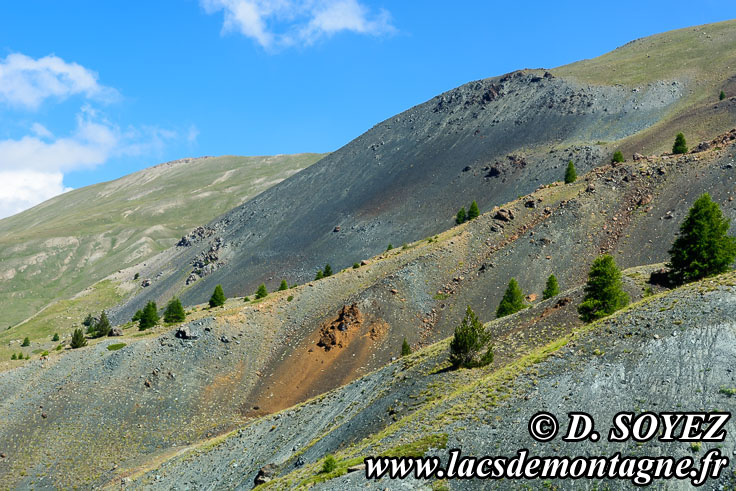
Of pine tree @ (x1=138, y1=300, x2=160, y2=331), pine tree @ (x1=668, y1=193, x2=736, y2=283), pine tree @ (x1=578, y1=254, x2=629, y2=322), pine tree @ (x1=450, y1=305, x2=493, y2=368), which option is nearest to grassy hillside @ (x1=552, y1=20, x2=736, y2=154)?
pine tree @ (x1=668, y1=193, x2=736, y2=283)

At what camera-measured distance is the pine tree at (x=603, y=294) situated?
35831 mm

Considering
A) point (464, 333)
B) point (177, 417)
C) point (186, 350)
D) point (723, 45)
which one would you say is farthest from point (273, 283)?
point (723, 45)

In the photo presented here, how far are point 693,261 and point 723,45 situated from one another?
138043 millimetres

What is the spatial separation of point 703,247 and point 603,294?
9915mm

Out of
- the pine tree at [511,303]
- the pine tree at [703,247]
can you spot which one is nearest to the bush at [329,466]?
the pine tree at [511,303]

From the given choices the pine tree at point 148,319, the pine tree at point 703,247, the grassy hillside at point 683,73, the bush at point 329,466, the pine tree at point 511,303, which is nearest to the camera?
the bush at point 329,466

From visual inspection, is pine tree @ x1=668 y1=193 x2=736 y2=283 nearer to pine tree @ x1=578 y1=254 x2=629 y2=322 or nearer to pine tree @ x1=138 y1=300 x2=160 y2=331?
pine tree @ x1=578 y1=254 x2=629 y2=322

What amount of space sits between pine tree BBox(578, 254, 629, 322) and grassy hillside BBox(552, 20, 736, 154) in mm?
71822

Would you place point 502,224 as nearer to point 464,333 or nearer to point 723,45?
point 464,333

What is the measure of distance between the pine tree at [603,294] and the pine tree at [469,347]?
324 inches

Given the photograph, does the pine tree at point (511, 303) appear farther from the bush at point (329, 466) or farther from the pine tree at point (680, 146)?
the pine tree at point (680, 146)

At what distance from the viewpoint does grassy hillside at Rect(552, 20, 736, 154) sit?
99744mm

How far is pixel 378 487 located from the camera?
2062cm

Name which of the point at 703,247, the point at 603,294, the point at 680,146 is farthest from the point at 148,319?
the point at 680,146
